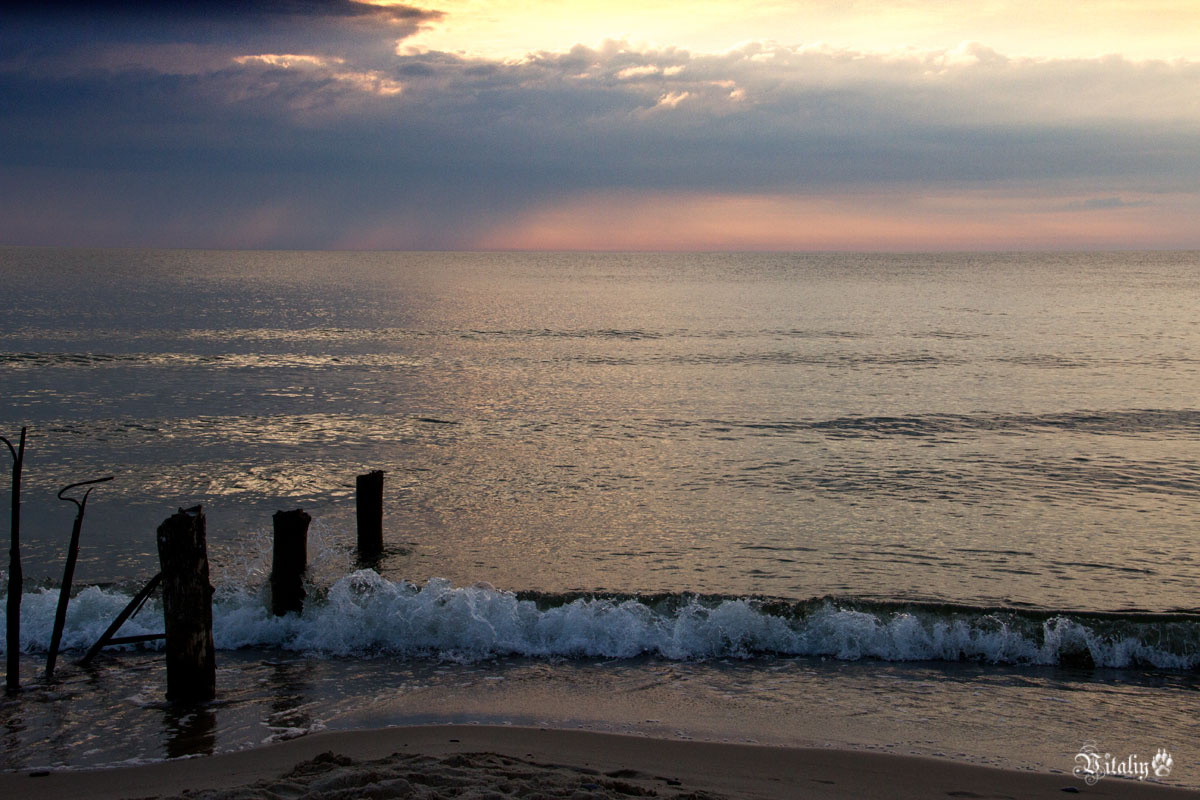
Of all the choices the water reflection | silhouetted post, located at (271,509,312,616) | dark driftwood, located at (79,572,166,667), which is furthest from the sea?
dark driftwood, located at (79,572,166,667)

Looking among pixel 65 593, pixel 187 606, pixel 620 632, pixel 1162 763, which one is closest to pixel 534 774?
pixel 187 606

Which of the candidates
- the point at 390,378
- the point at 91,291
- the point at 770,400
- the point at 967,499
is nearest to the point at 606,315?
the point at 390,378

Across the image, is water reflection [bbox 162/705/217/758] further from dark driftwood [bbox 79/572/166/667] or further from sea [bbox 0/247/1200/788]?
dark driftwood [bbox 79/572/166/667]

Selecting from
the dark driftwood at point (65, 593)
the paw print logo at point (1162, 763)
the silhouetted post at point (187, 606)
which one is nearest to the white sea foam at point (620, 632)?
the dark driftwood at point (65, 593)

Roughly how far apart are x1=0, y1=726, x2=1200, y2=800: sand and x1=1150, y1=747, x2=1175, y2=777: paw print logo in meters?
0.12

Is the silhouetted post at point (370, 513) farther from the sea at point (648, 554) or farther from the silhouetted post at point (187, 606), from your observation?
the silhouetted post at point (187, 606)

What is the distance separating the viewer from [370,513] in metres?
12.6

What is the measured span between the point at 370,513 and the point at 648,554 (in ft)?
13.5

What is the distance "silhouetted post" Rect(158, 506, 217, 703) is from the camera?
748 cm

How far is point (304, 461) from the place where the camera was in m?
18.6

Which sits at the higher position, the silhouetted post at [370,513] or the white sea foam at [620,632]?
the silhouetted post at [370,513]

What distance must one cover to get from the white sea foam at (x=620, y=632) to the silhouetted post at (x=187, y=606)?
1.77 m

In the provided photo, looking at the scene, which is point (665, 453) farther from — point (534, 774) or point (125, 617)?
point (534, 774)

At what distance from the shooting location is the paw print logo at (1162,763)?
275 inches
